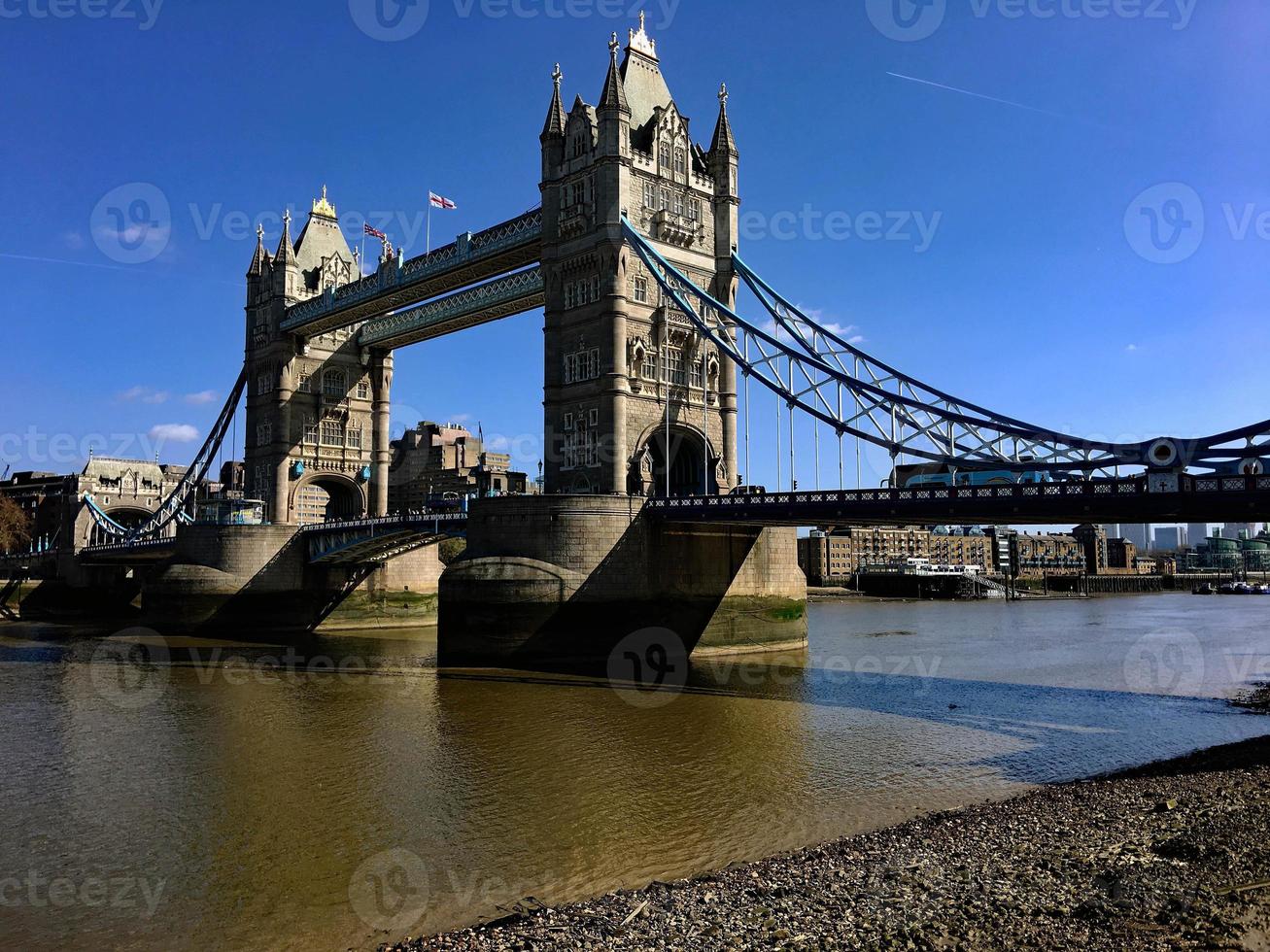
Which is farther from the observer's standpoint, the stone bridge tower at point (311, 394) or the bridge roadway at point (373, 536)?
the stone bridge tower at point (311, 394)

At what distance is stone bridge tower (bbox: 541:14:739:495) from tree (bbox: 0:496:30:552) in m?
70.4

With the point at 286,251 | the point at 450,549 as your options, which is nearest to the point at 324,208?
the point at 286,251

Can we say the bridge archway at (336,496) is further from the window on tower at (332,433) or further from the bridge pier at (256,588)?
the bridge pier at (256,588)

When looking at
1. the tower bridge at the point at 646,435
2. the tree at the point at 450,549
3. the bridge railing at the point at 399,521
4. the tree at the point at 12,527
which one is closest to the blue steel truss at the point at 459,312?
the tower bridge at the point at 646,435

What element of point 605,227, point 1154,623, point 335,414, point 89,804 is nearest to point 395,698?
point 89,804

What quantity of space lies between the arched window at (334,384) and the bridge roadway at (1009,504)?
3381 cm

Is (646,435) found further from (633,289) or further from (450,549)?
(450,549)

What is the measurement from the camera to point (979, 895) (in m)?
11.2

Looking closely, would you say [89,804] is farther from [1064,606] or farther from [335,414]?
[1064,606]

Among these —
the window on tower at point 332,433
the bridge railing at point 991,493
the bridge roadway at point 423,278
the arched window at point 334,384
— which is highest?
the bridge roadway at point 423,278

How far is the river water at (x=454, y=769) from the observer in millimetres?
12727

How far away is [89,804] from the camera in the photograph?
16844 mm

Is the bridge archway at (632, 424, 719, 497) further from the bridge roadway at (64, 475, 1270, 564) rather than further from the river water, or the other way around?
the river water

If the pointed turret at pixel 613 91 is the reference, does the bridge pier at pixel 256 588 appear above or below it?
below
